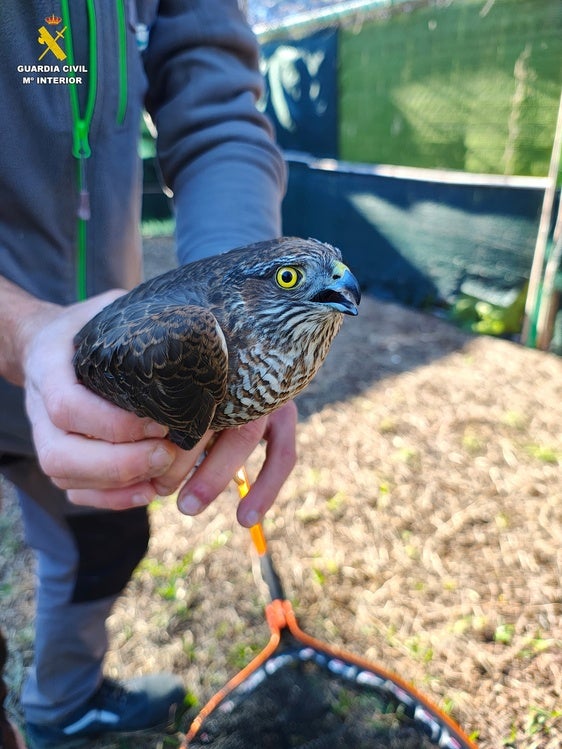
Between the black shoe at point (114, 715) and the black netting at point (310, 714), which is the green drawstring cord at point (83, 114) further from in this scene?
the black shoe at point (114, 715)

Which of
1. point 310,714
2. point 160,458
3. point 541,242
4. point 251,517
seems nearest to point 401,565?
point 310,714

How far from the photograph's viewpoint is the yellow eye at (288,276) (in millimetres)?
1633

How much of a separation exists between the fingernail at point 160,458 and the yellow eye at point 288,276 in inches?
22.1

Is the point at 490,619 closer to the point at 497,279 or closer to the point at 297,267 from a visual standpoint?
the point at 297,267

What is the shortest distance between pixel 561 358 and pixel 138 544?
4.48 metres

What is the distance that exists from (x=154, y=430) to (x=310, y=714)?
66.5 inches

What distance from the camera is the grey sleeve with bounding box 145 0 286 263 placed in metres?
2.18

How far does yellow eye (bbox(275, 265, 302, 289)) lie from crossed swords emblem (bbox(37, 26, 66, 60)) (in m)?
1.02

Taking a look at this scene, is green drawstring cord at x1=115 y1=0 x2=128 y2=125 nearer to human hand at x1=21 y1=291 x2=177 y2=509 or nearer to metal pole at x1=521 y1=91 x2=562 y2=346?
human hand at x1=21 y1=291 x2=177 y2=509

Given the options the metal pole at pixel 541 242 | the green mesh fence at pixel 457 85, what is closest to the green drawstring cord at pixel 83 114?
the metal pole at pixel 541 242

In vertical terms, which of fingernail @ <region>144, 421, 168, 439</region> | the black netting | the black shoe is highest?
fingernail @ <region>144, 421, 168, 439</region>

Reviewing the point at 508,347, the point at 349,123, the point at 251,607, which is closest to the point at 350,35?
the point at 349,123

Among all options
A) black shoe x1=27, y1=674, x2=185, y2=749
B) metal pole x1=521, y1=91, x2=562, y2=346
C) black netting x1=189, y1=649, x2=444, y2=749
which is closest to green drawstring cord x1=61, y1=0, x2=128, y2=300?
black netting x1=189, y1=649, x2=444, y2=749

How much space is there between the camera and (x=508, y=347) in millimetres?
5906
